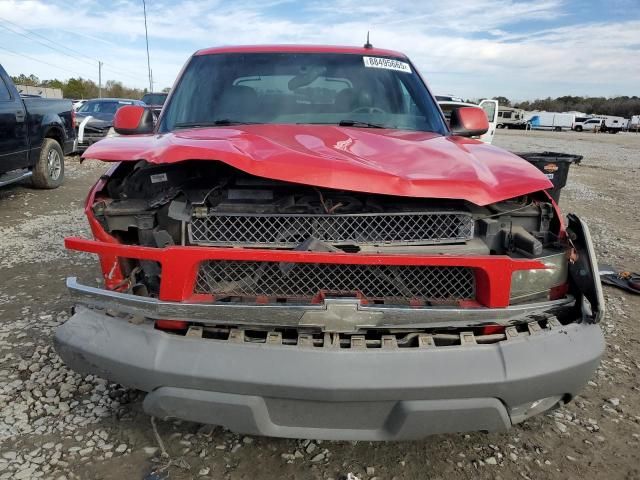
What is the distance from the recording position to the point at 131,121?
11.3 feet

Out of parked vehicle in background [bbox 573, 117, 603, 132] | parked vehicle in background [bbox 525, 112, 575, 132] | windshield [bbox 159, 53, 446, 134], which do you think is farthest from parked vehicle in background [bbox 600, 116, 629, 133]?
windshield [bbox 159, 53, 446, 134]

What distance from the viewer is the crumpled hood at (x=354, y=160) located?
1.93 m

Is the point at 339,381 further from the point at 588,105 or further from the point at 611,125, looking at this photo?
the point at 588,105

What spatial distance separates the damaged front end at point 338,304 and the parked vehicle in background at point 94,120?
11.2 metres

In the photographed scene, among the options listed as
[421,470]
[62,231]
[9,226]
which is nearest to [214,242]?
[421,470]

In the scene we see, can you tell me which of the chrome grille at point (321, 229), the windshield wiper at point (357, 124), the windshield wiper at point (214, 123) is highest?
the windshield wiper at point (357, 124)

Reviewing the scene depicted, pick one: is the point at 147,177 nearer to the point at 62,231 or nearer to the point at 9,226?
the point at 62,231

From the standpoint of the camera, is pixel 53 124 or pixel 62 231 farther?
pixel 53 124

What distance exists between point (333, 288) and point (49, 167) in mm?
7969

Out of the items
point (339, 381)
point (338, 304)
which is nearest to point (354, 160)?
point (338, 304)

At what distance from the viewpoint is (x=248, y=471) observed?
7.29 feet

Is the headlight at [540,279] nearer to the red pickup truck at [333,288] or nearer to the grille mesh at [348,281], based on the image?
the red pickup truck at [333,288]

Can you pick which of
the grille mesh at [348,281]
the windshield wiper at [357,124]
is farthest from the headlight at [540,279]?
the windshield wiper at [357,124]

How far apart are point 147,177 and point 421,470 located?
1.81m
